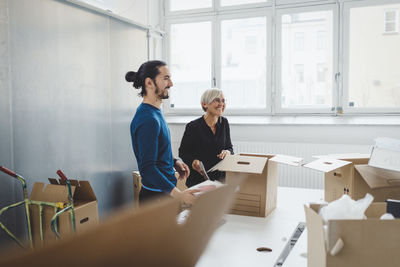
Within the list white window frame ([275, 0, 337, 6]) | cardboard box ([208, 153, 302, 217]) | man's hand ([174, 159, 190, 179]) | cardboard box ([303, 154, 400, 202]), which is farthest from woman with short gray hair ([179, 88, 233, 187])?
white window frame ([275, 0, 337, 6])

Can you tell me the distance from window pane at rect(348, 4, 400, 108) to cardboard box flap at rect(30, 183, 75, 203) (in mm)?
3603

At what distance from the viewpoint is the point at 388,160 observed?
1.53m

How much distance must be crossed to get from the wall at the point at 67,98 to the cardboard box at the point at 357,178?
6.22 feet

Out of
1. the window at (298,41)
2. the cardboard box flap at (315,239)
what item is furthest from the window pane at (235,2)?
the cardboard box flap at (315,239)

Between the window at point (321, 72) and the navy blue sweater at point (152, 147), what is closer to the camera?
the navy blue sweater at point (152, 147)

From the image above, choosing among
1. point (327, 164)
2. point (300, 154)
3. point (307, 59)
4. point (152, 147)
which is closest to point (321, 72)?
point (307, 59)

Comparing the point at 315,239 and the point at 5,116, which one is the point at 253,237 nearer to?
the point at 315,239

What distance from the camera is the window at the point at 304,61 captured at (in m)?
4.45

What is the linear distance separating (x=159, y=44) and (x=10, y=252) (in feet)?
16.5

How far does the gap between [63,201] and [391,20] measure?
4089 millimetres

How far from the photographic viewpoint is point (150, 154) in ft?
5.96

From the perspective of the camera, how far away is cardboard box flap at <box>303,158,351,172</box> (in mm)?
1582

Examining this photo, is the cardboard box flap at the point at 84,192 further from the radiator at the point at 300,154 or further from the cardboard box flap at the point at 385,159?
the radiator at the point at 300,154

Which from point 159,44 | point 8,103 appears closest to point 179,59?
point 159,44
